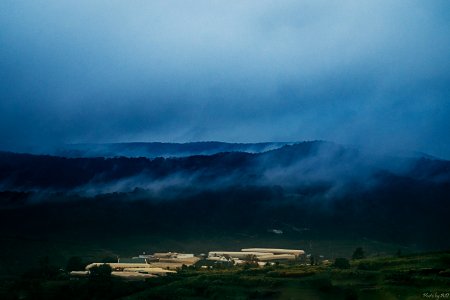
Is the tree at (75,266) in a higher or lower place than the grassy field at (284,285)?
higher

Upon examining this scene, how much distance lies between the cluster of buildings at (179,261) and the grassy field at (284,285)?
22.2 ft

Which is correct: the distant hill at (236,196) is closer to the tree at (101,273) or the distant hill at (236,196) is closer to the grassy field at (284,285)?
the tree at (101,273)

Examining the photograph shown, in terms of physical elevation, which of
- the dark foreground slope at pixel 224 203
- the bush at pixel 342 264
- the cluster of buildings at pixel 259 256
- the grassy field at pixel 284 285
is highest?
the dark foreground slope at pixel 224 203

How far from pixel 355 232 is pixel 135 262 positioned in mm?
34544

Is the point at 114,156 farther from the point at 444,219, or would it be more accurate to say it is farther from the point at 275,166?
the point at 444,219

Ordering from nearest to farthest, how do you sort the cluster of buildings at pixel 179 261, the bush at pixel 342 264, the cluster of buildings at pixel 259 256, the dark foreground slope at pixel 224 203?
1. the bush at pixel 342 264
2. the cluster of buildings at pixel 179 261
3. the cluster of buildings at pixel 259 256
4. the dark foreground slope at pixel 224 203

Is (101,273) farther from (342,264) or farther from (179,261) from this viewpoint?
(179,261)

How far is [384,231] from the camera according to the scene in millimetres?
76500

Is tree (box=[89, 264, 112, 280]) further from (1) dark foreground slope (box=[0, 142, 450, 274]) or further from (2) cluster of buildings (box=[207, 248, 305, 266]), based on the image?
(1) dark foreground slope (box=[0, 142, 450, 274])

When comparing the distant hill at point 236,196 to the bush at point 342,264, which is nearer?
the bush at point 342,264

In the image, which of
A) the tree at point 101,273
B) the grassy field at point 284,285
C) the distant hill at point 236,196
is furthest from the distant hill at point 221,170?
the grassy field at point 284,285

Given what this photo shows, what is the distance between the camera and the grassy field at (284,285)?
85.2 feet

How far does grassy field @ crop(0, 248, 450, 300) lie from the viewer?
26.0m

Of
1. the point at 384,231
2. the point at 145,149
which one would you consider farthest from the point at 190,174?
the point at 384,231
